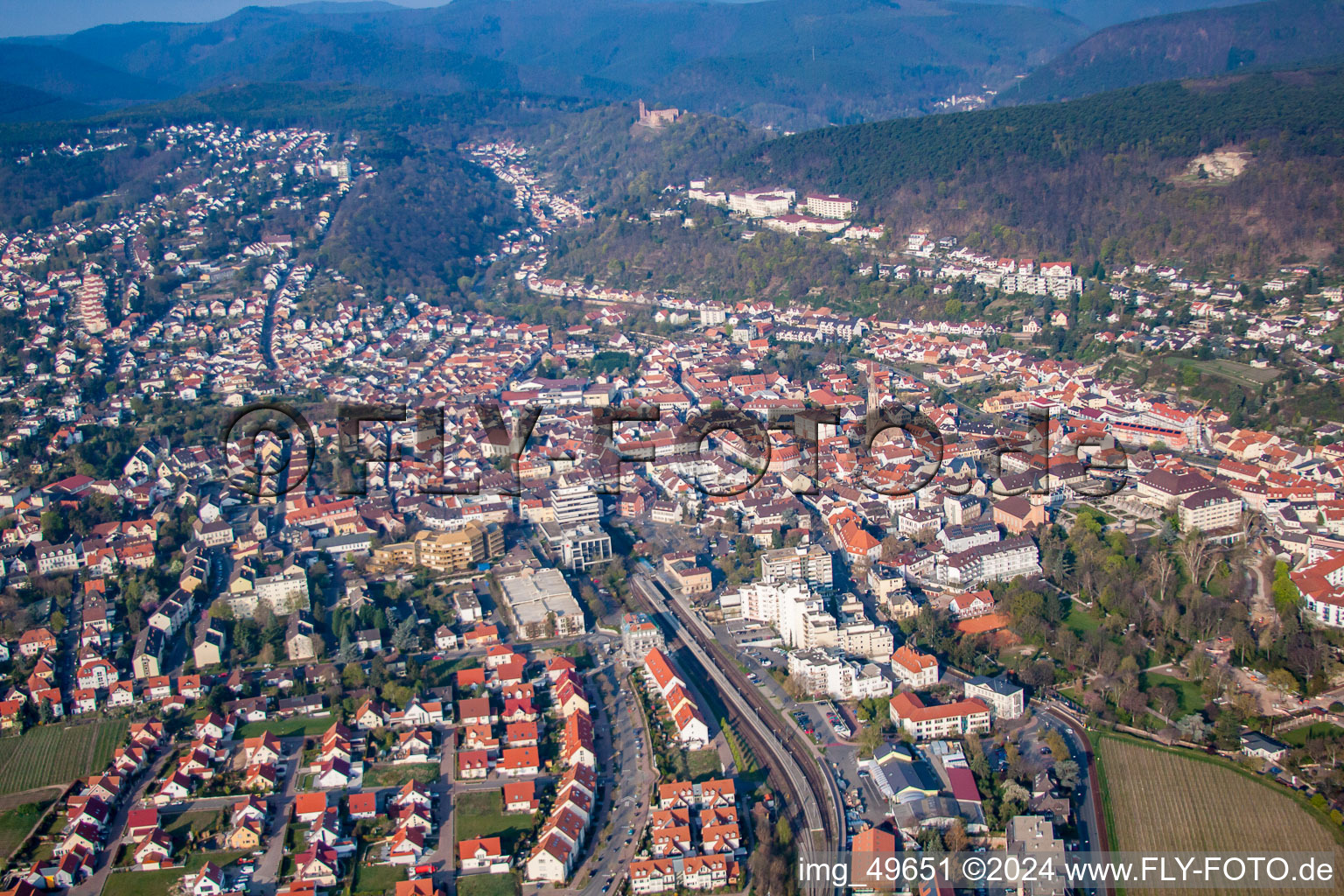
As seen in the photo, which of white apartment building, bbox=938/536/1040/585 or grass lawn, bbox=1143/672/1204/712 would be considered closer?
grass lawn, bbox=1143/672/1204/712

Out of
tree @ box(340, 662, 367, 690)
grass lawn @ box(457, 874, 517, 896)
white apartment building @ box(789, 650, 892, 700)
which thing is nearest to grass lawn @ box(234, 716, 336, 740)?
tree @ box(340, 662, 367, 690)

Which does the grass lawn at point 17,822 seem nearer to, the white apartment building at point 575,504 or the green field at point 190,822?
the green field at point 190,822

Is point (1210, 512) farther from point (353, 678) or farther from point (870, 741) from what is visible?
point (353, 678)

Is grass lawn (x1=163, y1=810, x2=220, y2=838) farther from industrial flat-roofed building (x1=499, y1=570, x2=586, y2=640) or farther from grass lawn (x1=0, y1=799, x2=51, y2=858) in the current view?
industrial flat-roofed building (x1=499, y1=570, x2=586, y2=640)

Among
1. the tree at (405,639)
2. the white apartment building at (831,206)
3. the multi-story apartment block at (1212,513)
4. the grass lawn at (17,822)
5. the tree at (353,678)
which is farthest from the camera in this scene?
the white apartment building at (831,206)

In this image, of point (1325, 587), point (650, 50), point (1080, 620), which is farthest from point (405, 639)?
point (650, 50)

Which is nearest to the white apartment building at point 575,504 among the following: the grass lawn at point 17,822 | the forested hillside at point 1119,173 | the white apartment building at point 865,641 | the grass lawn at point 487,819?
the white apartment building at point 865,641

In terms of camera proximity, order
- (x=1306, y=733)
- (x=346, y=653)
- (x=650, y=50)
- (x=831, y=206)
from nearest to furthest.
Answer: (x=1306, y=733) < (x=346, y=653) < (x=831, y=206) < (x=650, y=50)
